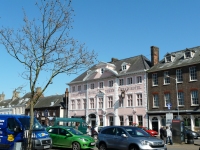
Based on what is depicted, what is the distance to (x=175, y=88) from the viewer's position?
130 feet

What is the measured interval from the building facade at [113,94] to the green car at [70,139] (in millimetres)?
25189

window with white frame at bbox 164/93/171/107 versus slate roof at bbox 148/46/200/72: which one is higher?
slate roof at bbox 148/46/200/72

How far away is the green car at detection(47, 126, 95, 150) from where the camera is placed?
58.4 ft

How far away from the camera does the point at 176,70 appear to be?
39719 millimetres

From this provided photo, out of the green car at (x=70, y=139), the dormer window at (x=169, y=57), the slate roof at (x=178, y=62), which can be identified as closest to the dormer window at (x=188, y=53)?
the slate roof at (x=178, y=62)

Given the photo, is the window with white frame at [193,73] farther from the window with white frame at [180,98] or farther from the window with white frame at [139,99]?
the window with white frame at [139,99]

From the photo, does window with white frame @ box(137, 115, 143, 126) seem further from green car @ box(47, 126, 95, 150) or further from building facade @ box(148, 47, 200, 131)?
green car @ box(47, 126, 95, 150)

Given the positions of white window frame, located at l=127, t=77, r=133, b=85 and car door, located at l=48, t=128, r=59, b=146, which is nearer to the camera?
car door, located at l=48, t=128, r=59, b=146

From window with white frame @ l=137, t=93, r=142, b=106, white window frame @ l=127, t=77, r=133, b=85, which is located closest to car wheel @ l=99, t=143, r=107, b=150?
window with white frame @ l=137, t=93, r=142, b=106

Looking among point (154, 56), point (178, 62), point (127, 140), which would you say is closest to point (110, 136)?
point (127, 140)

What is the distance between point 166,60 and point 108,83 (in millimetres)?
11119

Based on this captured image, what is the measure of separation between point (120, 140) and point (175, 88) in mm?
25780

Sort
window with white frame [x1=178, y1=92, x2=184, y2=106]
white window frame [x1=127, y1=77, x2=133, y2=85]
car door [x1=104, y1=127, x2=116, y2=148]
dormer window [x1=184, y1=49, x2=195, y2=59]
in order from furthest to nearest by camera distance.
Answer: white window frame [x1=127, y1=77, x2=133, y2=85] < dormer window [x1=184, y1=49, x2=195, y2=59] < window with white frame [x1=178, y1=92, x2=184, y2=106] < car door [x1=104, y1=127, x2=116, y2=148]

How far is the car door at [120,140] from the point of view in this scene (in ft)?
50.7
